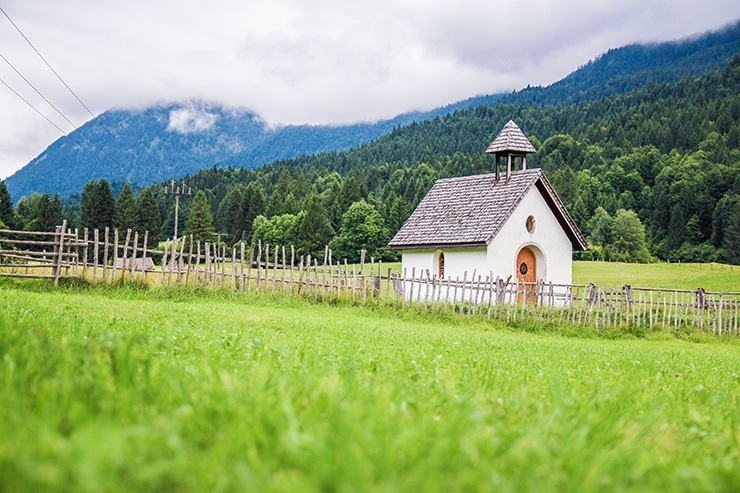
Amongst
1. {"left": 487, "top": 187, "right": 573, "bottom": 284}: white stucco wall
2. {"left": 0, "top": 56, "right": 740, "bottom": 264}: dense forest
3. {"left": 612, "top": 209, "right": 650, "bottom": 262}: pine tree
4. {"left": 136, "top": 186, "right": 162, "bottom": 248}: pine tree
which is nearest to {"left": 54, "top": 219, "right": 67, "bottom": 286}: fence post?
{"left": 487, "top": 187, "right": 573, "bottom": 284}: white stucco wall

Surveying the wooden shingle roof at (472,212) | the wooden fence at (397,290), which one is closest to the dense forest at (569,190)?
the wooden shingle roof at (472,212)

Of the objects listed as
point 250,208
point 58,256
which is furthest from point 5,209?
point 58,256

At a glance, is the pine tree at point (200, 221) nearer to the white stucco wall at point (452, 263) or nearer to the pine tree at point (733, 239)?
the white stucco wall at point (452, 263)

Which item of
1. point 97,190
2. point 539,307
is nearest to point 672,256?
point 97,190

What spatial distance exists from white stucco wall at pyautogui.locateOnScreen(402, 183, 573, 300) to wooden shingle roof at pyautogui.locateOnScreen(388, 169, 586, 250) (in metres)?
0.53

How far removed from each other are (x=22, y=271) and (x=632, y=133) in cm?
13769

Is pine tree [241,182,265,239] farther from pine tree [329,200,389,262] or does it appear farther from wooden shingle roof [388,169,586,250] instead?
wooden shingle roof [388,169,586,250]

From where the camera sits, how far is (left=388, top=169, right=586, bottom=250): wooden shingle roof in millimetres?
33500

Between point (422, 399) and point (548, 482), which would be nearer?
point (548, 482)

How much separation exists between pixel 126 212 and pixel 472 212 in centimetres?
7642

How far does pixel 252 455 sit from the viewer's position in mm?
2389

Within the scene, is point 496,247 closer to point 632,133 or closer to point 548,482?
point 548,482

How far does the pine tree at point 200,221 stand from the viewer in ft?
358

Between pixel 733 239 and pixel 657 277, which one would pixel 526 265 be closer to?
pixel 657 277
